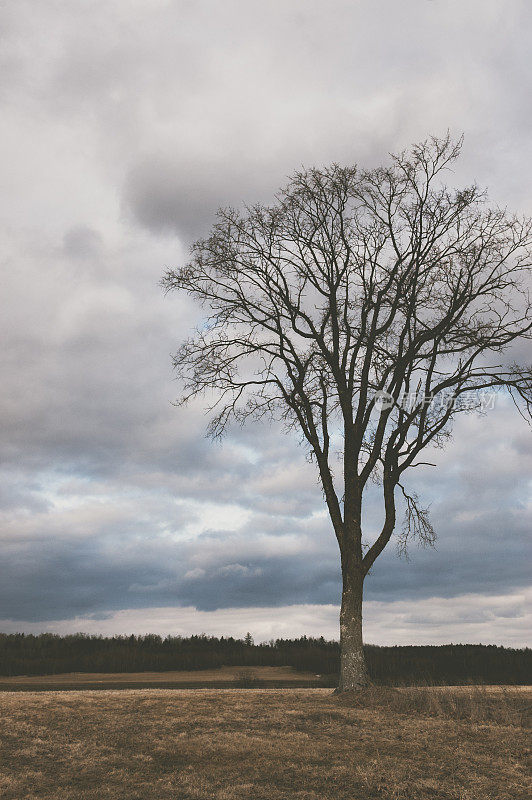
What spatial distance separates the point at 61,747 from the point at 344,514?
9.89 meters

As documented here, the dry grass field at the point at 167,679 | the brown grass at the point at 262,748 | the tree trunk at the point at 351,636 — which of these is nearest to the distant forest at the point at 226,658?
the dry grass field at the point at 167,679

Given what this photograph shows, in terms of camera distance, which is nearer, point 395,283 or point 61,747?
point 61,747

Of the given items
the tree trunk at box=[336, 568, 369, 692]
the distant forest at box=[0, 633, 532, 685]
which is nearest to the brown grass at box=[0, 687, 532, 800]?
the tree trunk at box=[336, 568, 369, 692]

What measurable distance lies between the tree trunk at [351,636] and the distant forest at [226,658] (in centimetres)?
767

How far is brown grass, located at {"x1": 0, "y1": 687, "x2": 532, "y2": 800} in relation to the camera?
28.3ft

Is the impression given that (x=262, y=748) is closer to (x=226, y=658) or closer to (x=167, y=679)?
(x=167, y=679)

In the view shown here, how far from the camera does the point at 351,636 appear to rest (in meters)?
17.4

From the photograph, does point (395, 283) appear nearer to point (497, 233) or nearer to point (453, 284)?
point (453, 284)

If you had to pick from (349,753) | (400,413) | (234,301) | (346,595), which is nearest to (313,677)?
(346,595)

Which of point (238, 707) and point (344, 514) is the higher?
point (344, 514)

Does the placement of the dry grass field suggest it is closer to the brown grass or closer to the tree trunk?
the tree trunk

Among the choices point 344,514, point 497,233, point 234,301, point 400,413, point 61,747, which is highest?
point 497,233

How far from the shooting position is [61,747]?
10.6 meters

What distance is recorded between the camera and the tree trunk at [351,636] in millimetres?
17016
